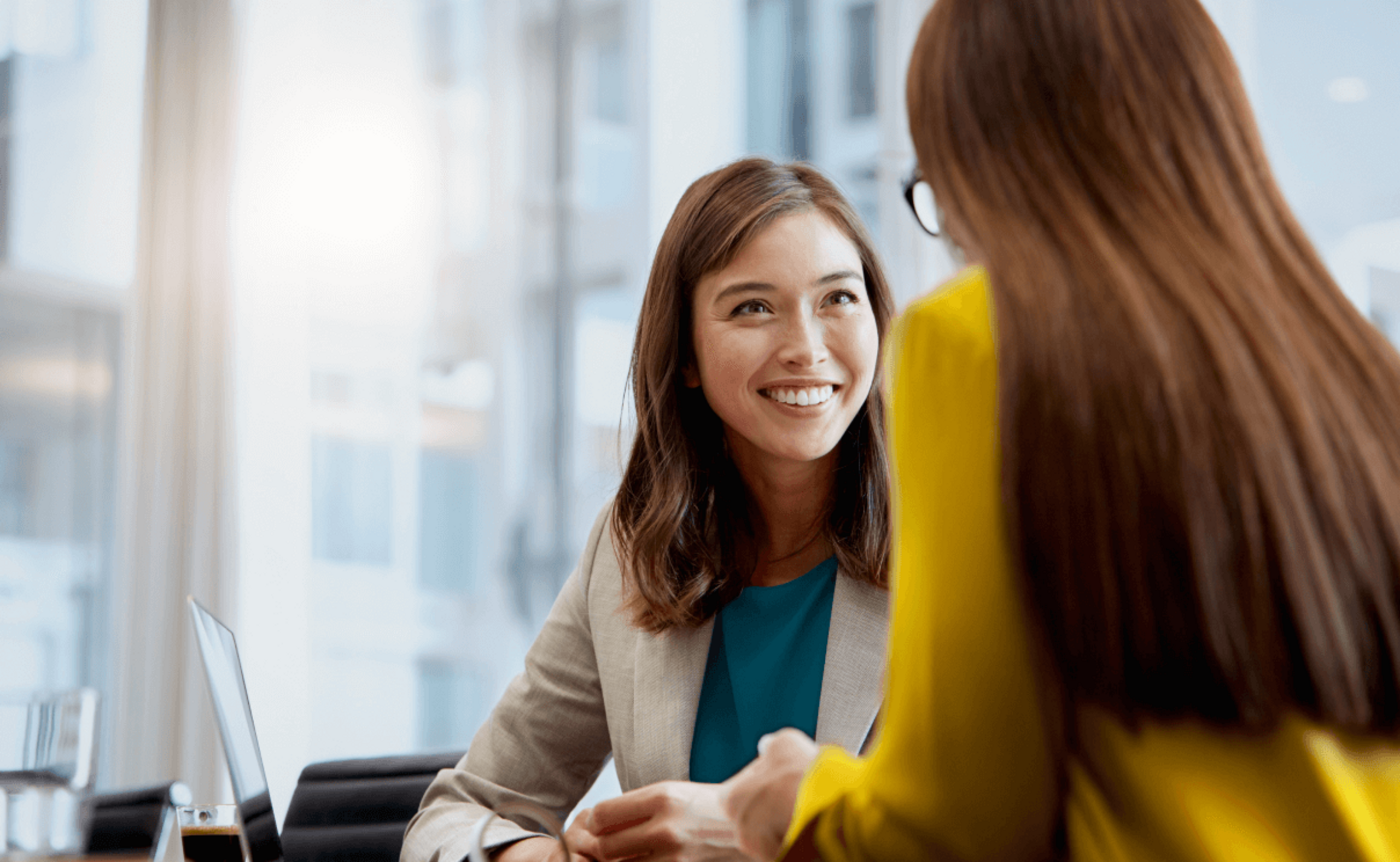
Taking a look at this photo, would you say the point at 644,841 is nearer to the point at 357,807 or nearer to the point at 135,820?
the point at 135,820

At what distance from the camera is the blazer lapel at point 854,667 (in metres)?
1.32

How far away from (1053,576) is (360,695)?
3.07 metres

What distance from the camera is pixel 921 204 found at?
0.95 meters

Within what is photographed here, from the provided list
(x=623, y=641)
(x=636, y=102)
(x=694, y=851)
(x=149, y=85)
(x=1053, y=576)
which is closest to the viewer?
(x=1053, y=576)

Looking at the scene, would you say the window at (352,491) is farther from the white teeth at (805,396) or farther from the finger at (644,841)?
the finger at (644,841)

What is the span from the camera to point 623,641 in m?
1.49

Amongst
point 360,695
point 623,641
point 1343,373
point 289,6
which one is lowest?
point 360,695

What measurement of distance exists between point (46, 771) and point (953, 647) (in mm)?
883

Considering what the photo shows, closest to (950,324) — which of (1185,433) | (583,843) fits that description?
(1185,433)

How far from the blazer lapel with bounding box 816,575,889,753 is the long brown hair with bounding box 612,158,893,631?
4cm

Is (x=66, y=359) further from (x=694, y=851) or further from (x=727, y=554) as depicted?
(x=694, y=851)

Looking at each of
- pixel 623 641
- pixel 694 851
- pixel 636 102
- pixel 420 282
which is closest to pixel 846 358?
pixel 623 641

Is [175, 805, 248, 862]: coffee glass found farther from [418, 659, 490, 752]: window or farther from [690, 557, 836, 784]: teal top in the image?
[418, 659, 490, 752]: window

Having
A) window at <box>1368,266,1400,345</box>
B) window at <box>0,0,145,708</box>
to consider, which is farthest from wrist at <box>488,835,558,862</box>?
window at <box>0,0,145,708</box>
